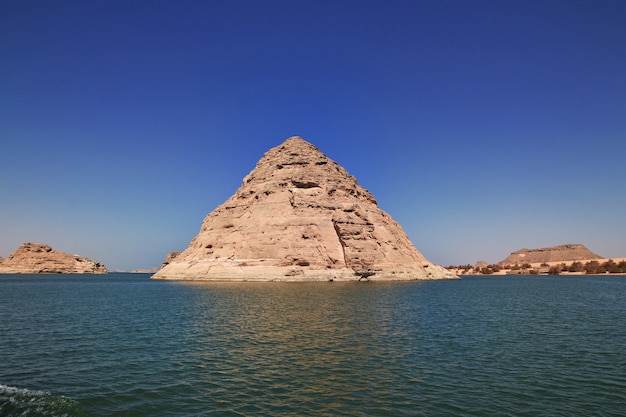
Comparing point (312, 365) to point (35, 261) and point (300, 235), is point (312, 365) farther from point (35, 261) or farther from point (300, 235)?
point (35, 261)

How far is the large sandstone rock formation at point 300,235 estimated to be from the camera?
250 ft

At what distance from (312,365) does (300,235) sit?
209ft

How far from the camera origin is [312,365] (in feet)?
51.4

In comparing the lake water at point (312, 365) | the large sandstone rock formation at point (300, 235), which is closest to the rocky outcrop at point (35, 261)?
the large sandstone rock formation at point (300, 235)

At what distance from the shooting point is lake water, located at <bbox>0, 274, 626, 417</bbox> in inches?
455

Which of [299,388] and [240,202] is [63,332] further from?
[240,202]

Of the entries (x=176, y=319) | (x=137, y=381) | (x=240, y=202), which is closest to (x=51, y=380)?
(x=137, y=381)

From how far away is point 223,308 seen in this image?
1315 inches

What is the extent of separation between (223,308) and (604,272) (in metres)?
168

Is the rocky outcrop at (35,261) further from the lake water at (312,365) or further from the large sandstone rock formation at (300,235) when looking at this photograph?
the lake water at (312,365)

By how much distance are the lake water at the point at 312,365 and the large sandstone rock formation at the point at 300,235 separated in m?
47.2

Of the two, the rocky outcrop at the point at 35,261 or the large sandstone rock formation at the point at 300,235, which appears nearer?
the large sandstone rock formation at the point at 300,235

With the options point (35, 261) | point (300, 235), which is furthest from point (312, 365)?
point (35, 261)

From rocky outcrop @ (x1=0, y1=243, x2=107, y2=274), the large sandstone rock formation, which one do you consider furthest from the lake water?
rocky outcrop @ (x1=0, y1=243, x2=107, y2=274)
